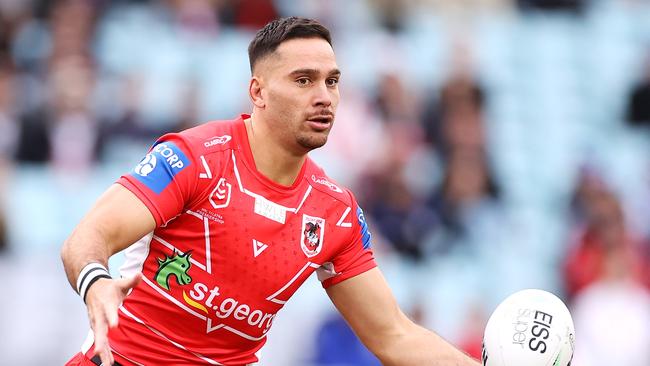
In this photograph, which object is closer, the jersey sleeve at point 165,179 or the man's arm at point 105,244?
the man's arm at point 105,244

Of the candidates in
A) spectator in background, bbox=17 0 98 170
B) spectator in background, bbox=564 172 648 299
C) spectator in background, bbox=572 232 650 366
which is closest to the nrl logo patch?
spectator in background, bbox=572 232 650 366

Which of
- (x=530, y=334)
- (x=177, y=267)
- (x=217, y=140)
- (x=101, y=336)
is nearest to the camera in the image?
(x=101, y=336)

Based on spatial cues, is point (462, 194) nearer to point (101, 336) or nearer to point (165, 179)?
point (165, 179)

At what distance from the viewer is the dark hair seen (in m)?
6.96

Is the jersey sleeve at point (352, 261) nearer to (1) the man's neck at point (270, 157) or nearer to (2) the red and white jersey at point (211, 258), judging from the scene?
(2) the red and white jersey at point (211, 258)

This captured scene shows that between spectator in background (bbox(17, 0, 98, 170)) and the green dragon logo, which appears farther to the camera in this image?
spectator in background (bbox(17, 0, 98, 170))

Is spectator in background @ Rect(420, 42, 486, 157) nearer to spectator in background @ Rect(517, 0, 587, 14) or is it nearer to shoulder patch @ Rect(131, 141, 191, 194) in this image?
spectator in background @ Rect(517, 0, 587, 14)

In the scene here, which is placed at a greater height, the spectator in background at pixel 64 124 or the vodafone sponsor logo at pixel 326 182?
the vodafone sponsor logo at pixel 326 182

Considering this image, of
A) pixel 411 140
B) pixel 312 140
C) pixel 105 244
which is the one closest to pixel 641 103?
pixel 411 140

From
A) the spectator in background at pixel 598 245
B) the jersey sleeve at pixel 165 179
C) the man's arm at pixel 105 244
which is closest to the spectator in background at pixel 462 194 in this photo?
the spectator in background at pixel 598 245

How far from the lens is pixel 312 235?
23.0 feet

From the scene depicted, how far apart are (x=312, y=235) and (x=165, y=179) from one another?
102 cm

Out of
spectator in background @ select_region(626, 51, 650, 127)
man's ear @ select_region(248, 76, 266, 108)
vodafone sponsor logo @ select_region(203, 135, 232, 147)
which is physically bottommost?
spectator in background @ select_region(626, 51, 650, 127)

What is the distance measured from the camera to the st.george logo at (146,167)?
252 inches
